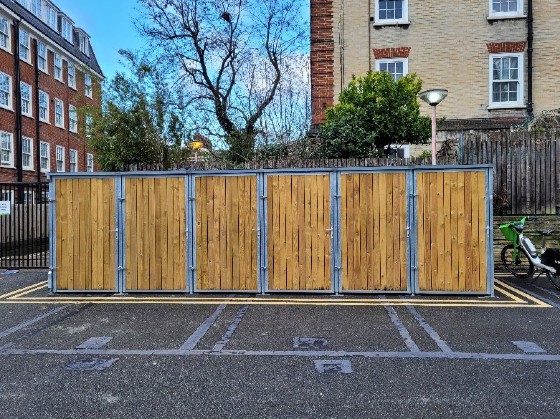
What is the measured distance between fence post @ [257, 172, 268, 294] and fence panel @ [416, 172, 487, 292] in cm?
266

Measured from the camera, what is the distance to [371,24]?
18078 mm

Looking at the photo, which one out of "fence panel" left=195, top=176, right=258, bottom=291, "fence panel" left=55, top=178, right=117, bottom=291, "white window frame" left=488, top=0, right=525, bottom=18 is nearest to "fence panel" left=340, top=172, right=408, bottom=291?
"fence panel" left=195, top=176, right=258, bottom=291

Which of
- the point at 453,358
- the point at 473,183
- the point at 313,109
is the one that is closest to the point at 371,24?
the point at 313,109

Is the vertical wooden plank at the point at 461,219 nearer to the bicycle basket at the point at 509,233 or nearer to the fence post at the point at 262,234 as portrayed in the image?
the bicycle basket at the point at 509,233

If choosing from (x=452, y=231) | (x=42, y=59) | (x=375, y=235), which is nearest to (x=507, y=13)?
(x=452, y=231)

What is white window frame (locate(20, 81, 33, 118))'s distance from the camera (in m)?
26.3

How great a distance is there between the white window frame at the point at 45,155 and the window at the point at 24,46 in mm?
4734

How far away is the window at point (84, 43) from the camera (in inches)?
1435

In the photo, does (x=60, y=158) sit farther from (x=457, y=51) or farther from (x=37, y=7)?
(x=457, y=51)

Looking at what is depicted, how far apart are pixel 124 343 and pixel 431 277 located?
517 centimetres

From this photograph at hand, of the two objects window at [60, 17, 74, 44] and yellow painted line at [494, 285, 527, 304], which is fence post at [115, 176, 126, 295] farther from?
window at [60, 17, 74, 44]

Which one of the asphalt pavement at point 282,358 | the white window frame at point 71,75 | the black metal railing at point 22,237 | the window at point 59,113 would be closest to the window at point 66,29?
the white window frame at point 71,75

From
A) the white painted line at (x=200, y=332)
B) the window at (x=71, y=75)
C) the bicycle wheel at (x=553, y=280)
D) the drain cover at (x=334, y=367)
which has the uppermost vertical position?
the window at (x=71, y=75)

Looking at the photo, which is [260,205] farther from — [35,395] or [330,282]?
[35,395]
